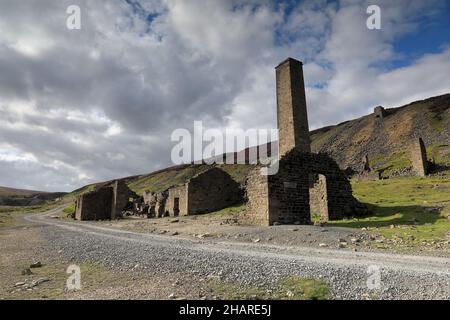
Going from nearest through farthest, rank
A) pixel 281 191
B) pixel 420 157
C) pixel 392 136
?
pixel 281 191 → pixel 420 157 → pixel 392 136

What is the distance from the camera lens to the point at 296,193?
1658cm

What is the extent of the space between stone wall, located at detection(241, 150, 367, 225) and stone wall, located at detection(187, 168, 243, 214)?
1204 centimetres

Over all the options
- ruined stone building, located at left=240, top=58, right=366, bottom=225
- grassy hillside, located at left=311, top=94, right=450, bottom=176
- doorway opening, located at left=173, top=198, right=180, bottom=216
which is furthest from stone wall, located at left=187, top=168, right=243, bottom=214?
grassy hillside, located at left=311, top=94, right=450, bottom=176

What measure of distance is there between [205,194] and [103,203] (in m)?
14.6

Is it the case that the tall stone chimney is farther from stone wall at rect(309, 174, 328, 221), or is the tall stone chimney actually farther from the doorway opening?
the doorway opening

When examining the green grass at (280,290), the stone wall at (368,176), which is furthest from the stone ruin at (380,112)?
the green grass at (280,290)

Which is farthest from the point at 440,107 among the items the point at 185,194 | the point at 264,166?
the point at 264,166

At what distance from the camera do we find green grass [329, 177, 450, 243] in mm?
11586

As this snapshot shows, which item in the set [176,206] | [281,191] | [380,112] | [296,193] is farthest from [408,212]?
[380,112]

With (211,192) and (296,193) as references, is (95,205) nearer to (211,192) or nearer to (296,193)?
(211,192)

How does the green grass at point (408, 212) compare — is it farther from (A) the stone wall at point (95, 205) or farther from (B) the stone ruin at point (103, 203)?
(A) the stone wall at point (95, 205)

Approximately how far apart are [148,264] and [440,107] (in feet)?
279

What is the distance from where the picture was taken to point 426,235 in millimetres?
10953

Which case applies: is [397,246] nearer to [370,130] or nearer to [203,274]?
[203,274]
